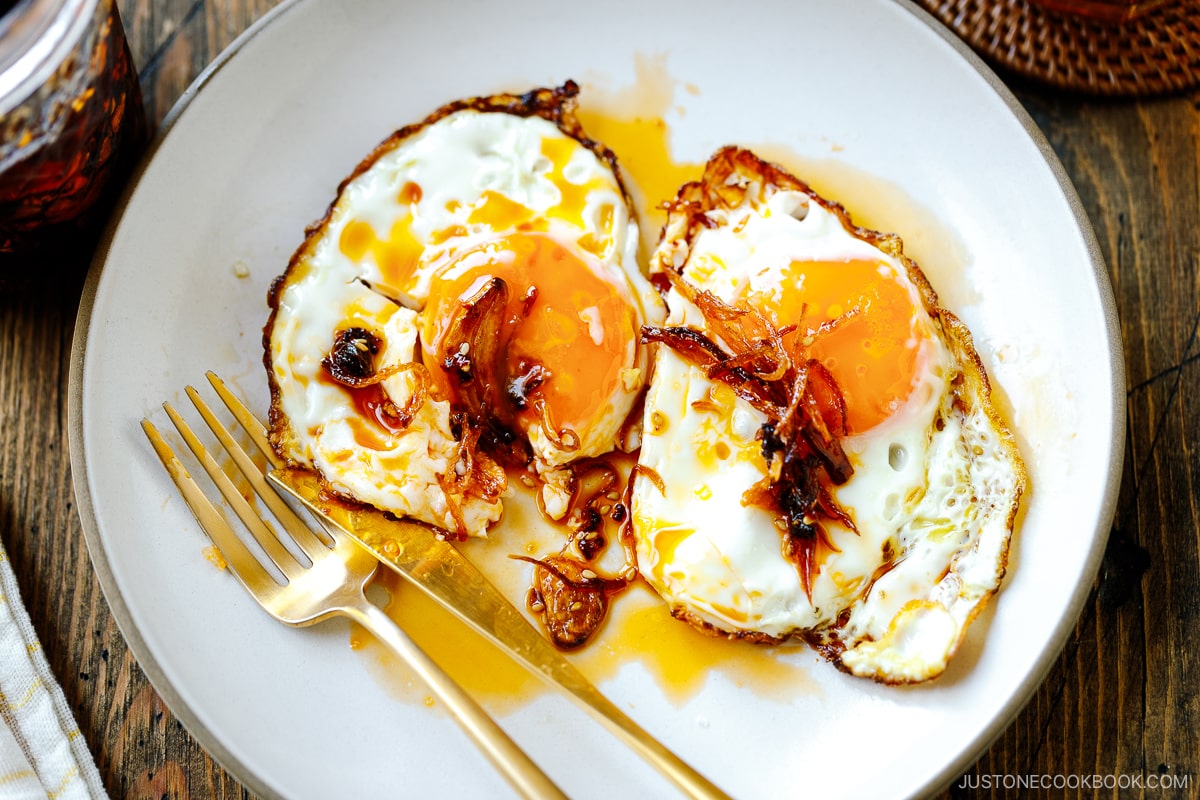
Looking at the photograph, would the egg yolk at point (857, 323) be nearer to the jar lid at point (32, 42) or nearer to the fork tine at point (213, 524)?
the fork tine at point (213, 524)

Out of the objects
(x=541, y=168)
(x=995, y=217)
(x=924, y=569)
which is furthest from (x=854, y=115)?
(x=924, y=569)

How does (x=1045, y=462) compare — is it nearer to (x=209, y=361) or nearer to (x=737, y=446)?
(x=737, y=446)

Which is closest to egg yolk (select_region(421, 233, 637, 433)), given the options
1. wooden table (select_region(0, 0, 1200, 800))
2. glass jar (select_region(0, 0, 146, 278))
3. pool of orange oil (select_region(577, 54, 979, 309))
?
pool of orange oil (select_region(577, 54, 979, 309))

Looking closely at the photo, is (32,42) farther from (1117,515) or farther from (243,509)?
(1117,515)

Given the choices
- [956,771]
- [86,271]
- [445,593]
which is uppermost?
[86,271]

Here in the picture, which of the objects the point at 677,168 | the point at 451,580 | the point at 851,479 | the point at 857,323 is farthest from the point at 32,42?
the point at 851,479

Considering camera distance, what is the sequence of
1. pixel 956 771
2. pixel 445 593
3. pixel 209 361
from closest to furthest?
pixel 956 771
pixel 445 593
pixel 209 361
